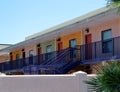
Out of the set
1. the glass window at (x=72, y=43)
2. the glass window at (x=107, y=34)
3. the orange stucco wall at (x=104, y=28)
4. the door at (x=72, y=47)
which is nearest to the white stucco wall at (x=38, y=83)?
the orange stucco wall at (x=104, y=28)

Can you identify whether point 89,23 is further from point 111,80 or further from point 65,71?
point 111,80

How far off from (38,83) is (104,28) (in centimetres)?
1115

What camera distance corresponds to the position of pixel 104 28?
2288cm

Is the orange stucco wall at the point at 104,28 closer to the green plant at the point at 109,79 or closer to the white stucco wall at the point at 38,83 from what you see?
the white stucco wall at the point at 38,83

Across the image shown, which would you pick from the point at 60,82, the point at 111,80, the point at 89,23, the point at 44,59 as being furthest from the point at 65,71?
the point at 111,80

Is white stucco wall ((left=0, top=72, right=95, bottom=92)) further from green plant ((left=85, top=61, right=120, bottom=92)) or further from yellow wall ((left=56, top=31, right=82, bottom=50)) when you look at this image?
yellow wall ((left=56, top=31, right=82, bottom=50))

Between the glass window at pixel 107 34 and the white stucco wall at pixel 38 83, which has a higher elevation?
the glass window at pixel 107 34

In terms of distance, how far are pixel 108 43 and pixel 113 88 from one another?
1460 centimetres

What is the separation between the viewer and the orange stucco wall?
21.4m

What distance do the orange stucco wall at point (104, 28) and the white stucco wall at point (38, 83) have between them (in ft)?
30.1

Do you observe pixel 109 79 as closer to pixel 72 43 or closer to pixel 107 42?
pixel 107 42

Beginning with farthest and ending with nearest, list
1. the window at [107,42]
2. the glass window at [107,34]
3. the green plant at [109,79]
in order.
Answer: the glass window at [107,34] < the window at [107,42] < the green plant at [109,79]

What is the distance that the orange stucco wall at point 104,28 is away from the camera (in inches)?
842

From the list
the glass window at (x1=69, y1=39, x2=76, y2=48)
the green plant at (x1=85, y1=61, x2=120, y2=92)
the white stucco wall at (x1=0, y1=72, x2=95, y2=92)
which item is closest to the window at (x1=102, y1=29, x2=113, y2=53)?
the glass window at (x1=69, y1=39, x2=76, y2=48)
